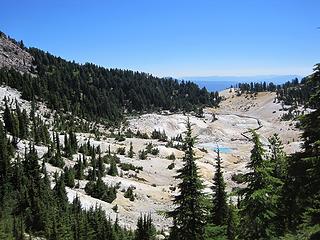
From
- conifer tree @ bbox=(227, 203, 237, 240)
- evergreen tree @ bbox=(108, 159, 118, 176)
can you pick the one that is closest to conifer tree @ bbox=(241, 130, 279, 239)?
conifer tree @ bbox=(227, 203, 237, 240)

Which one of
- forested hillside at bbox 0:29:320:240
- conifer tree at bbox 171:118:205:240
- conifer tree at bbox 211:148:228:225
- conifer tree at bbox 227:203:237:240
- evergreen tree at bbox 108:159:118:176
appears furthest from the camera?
evergreen tree at bbox 108:159:118:176

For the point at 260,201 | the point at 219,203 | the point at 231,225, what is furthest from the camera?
the point at 219,203

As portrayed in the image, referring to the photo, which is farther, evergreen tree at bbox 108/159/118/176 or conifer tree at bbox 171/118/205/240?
evergreen tree at bbox 108/159/118/176

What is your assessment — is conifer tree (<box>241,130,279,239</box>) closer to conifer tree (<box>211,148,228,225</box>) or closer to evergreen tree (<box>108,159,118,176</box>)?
conifer tree (<box>211,148,228,225</box>)

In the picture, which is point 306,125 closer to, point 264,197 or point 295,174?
point 295,174

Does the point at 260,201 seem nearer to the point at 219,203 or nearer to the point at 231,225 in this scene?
the point at 231,225

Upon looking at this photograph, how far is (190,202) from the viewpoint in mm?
24000

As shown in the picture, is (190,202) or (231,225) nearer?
(190,202)

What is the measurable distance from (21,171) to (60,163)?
15.7 m

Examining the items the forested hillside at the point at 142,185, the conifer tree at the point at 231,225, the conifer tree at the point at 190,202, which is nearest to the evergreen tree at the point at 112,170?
the forested hillside at the point at 142,185

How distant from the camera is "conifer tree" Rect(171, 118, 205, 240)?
78.1 ft

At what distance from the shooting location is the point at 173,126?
198250mm

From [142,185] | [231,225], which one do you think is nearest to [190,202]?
[231,225]

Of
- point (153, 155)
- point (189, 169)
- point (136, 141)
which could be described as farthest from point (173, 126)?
point (189, 169)
